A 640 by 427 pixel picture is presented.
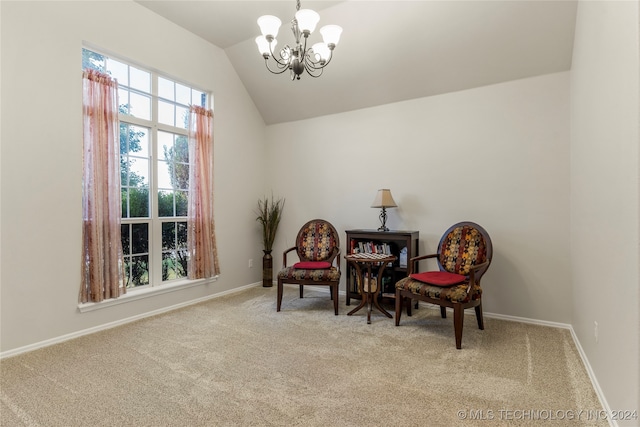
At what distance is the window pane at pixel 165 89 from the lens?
3.85 meters

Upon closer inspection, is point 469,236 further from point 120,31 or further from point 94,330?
point 120,31

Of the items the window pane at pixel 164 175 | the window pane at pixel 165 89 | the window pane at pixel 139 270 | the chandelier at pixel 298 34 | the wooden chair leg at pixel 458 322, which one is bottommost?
the wooden chair leg at pixel 458 322

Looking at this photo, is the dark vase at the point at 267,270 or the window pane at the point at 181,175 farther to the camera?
the dark vase at the point at 267,270

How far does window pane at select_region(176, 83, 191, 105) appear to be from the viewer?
13.3 ft

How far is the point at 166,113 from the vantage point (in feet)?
12.8

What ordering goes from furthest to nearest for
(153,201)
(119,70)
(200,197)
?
1. (200,197)
2. (153,201)
3. (119,70)

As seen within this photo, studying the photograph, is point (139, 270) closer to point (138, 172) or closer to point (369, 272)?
point (138, 172)

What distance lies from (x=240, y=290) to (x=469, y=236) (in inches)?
121

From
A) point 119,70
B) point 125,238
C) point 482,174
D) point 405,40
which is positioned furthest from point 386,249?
point 119,70

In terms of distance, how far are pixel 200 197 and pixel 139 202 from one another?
70cm

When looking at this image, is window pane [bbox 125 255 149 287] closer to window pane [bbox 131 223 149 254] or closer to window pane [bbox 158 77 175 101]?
window pane [bbox 131 223 149 254]

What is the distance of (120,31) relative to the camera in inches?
131

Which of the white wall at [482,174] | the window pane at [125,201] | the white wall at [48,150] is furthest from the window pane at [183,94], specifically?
the white wall at [482,174]

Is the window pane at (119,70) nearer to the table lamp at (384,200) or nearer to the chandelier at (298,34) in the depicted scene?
the chandelier at (298,34)
